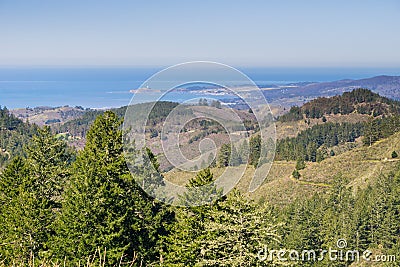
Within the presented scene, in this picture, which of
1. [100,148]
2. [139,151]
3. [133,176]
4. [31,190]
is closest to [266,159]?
[139,151]

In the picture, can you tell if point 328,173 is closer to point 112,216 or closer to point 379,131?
point 379,131

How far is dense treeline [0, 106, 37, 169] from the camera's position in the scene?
334ft

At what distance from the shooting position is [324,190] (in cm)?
5700

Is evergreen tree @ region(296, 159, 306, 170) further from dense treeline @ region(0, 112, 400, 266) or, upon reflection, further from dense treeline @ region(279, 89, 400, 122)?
dense treeline @ region(0, 112, 400, 266)

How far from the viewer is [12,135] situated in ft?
367

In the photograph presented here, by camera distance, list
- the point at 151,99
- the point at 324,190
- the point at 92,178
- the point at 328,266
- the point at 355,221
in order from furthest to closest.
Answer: the point at 324,190
the point at 355,221
the point at 328,266
the point at 92,178
the point at 151,99

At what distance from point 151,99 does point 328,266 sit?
27.5m

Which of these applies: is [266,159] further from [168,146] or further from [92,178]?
[92,178]

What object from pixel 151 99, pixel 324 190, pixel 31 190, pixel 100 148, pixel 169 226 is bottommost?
pixel 324 190
